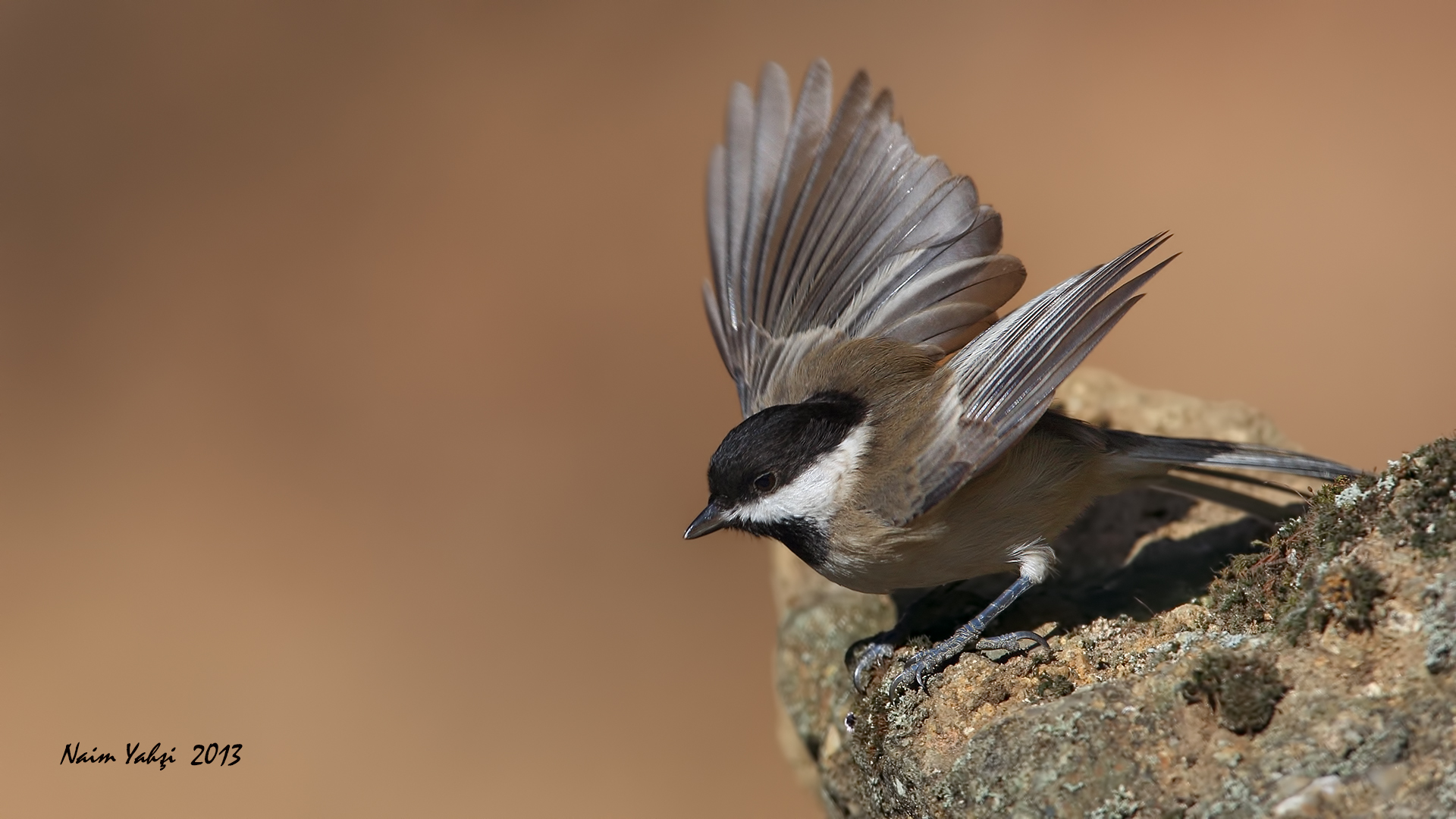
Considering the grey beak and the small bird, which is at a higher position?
the small bird

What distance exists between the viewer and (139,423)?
366 inches

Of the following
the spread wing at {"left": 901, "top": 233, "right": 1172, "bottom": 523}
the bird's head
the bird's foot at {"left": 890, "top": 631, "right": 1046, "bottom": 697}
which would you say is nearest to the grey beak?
the bird's head

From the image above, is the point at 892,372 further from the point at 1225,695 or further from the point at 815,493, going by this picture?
the point at 1225,695

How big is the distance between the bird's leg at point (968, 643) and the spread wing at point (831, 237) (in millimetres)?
1132

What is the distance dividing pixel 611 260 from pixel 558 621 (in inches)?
144

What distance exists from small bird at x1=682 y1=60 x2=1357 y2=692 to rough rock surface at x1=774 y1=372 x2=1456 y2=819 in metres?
0.27

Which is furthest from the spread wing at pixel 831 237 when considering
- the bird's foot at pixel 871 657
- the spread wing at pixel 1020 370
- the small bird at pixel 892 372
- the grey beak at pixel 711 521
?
the bird's foot at pixel 871 657

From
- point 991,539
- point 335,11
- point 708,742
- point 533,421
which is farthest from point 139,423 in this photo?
point 991,539

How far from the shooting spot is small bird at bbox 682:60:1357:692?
3.56 m

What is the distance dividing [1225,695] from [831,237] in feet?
8.47

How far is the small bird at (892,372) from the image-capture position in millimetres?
3559

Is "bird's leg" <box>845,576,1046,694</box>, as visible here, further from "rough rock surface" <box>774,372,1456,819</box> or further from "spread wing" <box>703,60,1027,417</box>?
"spread wing" <box>703,60,1027,417</box>

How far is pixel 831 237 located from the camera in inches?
184

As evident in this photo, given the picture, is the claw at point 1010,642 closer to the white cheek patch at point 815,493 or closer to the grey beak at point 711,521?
the white cheek patch at point 815,493
